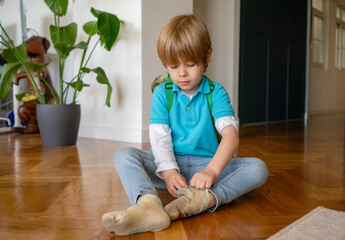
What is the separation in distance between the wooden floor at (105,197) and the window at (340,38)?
5.29 metres

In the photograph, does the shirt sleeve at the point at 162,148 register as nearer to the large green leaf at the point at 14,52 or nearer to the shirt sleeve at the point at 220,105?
the shirt sleeve at the point at 220,105

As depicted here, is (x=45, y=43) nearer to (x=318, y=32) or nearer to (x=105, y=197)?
(x=105, y=197)

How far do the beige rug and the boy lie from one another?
0.18 metres

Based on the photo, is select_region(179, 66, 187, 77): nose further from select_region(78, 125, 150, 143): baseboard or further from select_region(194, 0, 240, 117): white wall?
select_region(194, 0, 240, 117): white wall

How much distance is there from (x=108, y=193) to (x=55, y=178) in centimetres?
31

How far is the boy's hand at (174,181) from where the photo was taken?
0.86m

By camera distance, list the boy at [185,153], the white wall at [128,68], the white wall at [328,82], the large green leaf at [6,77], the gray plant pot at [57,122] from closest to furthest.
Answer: the boy at [185,153]
the large green leaf at [6,77]
the gray plant pot at [57,122]
the white wall at [128,68]
the white wall at [328,82]

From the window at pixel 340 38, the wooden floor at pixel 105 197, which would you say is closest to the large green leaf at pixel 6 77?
the wooden floor at pixel 105 197

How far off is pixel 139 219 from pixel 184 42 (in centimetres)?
48

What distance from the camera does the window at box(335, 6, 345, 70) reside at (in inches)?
248

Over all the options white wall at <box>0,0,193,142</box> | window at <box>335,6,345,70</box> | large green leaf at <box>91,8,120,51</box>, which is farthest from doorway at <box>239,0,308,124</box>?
window at <box>335,6,345,70</box>

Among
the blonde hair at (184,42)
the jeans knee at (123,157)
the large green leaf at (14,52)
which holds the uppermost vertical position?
the large green leaf at (14,52)

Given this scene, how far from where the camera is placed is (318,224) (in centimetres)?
75

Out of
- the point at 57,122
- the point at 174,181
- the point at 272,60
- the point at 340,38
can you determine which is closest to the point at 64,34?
the point at 57,122
